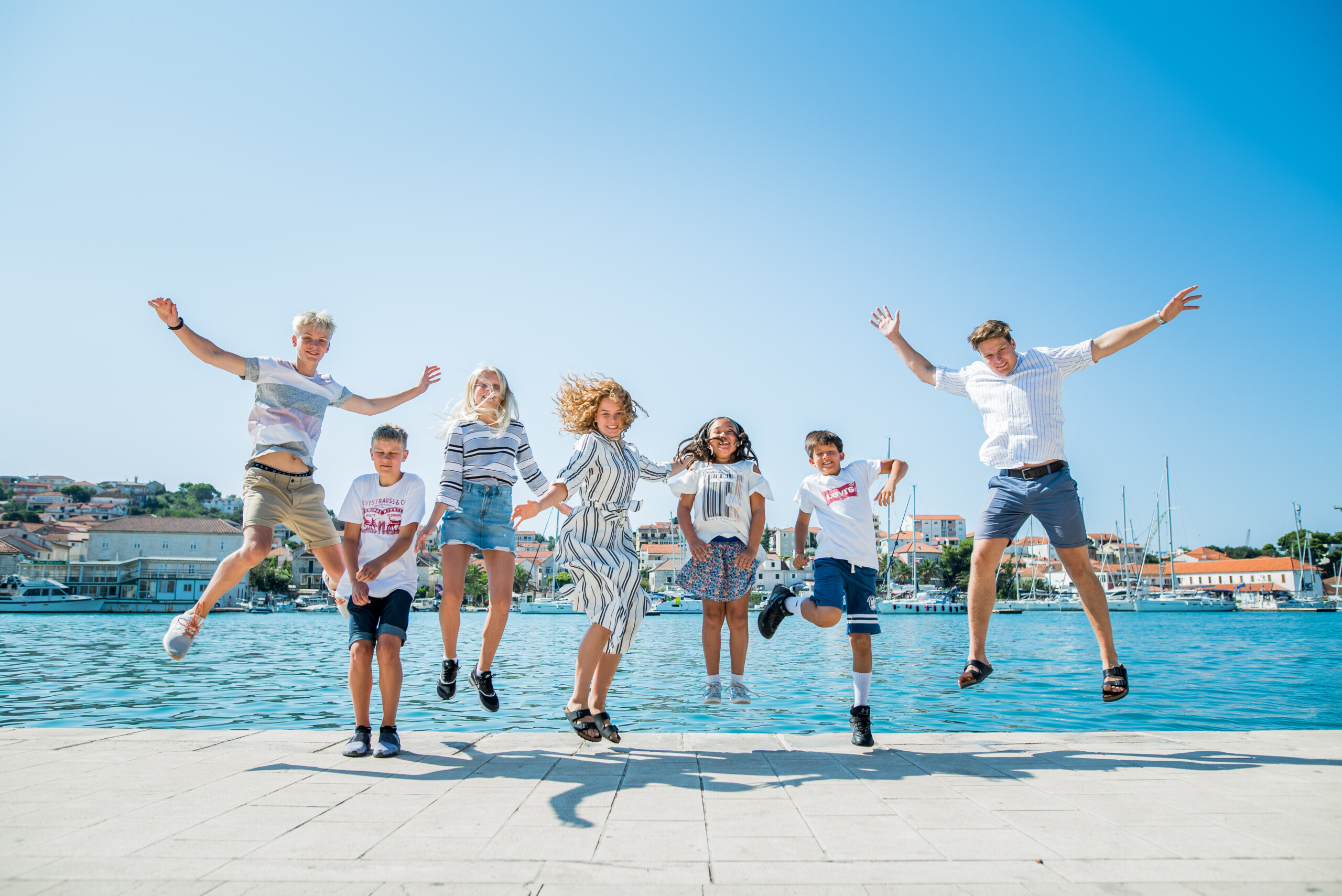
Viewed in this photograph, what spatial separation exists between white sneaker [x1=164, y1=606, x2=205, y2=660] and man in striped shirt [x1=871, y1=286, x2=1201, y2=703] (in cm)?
479

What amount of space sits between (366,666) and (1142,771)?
4.20 m

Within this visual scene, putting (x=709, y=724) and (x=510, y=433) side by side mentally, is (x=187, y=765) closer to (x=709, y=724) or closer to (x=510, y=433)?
(x=510, y=433)

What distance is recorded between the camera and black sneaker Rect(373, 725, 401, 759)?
4.26 meters

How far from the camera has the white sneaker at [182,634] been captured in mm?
4566

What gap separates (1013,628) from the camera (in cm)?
5128

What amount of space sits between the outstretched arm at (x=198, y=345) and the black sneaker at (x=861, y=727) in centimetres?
461

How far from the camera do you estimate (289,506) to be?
5.23 meters

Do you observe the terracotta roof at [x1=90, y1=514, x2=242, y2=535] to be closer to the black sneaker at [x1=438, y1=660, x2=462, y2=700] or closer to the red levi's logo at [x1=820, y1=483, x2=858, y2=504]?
the black sneaker at [x1=438, y1=660, x2=462, y2=700]

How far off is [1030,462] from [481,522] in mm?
3669

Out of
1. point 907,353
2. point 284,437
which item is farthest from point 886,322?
point 284,437

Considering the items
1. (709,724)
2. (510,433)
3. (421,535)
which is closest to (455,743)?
(421,535)

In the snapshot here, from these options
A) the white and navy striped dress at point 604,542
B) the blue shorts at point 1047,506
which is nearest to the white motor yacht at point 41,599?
the white and navy striped dress at point 604,542

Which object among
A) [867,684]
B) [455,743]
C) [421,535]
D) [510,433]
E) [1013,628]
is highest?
[510,433]

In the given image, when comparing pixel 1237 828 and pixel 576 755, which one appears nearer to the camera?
pixel 1237 828
